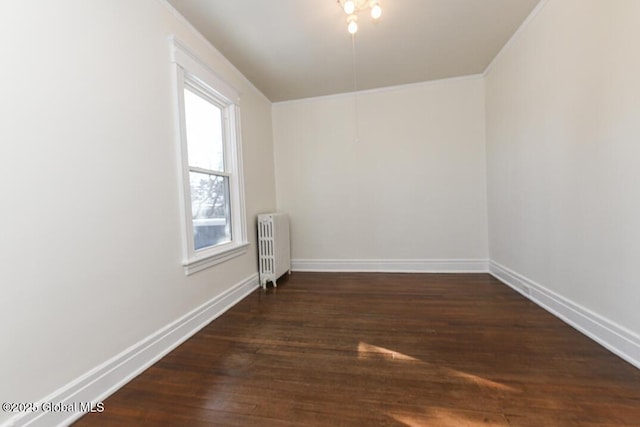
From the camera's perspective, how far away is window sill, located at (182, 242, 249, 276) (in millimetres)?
2088

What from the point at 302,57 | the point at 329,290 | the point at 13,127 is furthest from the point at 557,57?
the point at 13,127

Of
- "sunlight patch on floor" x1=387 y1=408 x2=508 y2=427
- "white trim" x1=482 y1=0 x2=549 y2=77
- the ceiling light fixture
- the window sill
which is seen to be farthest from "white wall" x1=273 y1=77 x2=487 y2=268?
"sunlight patch on floor" x1=387 y1=408 x2=508 y2=427

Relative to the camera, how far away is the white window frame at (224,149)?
202cm

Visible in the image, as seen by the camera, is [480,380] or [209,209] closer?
[480,380]

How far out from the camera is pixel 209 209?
2.55m

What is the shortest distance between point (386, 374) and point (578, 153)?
6.57 feet

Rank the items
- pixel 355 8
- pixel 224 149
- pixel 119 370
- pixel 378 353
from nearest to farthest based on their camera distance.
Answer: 1. pixel 119 370
2. pixel 378 353
3. pixel 355 8
4. pixel 224 149

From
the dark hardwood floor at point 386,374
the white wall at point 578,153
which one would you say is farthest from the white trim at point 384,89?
the dark hardwood floor at point 386,374

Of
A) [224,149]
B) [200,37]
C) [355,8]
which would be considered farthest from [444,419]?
[200,37]

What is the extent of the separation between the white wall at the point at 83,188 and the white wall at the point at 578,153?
288 cm

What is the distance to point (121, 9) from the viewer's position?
1.60m

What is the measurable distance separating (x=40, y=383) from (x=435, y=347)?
2.11 meters

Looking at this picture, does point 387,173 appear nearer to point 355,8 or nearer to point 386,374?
point 355,8

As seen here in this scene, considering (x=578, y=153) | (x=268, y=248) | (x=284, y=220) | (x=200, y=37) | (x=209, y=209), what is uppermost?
(x=200, y=37)
